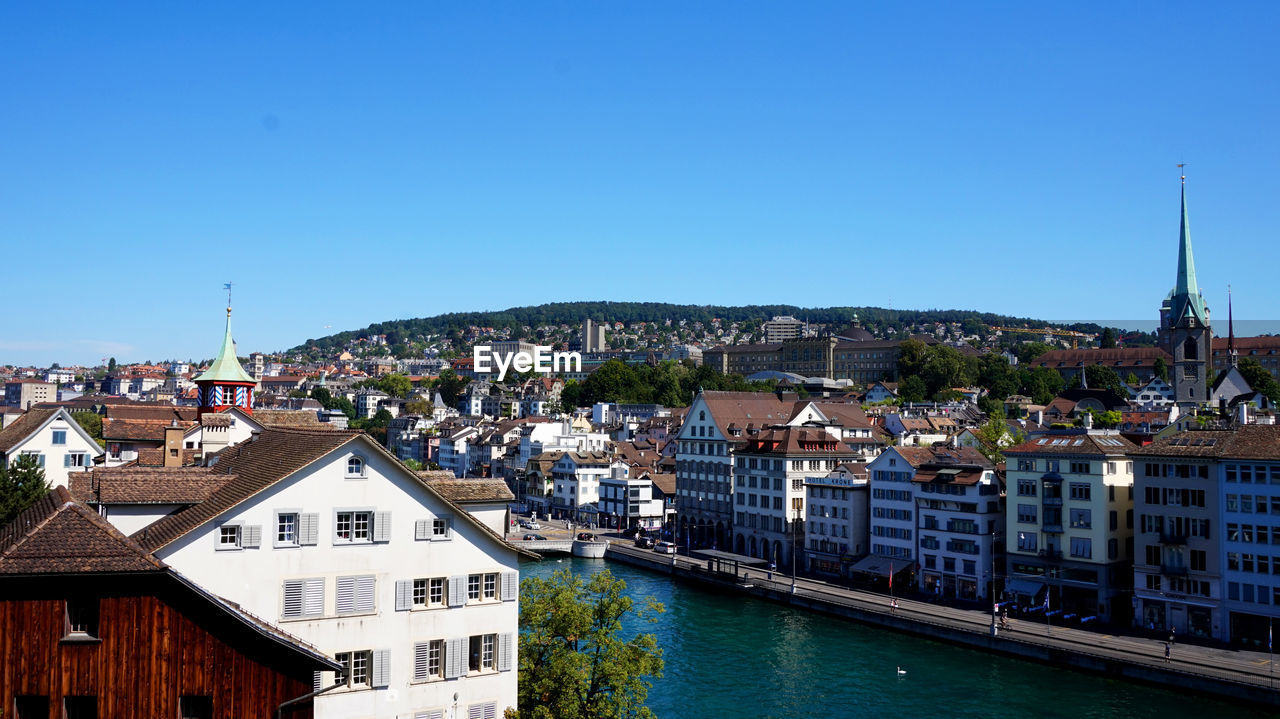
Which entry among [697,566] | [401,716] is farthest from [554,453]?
[401,716]

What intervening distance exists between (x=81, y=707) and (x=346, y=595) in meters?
7.58

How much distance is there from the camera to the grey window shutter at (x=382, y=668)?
1980cm

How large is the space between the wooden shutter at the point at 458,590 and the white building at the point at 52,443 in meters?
30.7

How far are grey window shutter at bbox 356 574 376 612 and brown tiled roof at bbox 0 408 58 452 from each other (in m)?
32.2

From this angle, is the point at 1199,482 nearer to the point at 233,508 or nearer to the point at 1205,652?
the point at 1205,652

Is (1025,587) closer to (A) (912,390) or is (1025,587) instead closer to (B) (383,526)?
(B) (383,526)

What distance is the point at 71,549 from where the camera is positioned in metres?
12.3

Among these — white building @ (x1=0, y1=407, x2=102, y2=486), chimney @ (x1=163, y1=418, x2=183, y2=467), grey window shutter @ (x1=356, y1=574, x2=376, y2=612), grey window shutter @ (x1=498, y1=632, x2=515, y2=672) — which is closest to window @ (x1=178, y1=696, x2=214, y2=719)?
grey window shutter @ (x1=356, y1=574, x2=376, y2=612)

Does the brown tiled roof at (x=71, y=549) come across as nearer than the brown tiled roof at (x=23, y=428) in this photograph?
Yes

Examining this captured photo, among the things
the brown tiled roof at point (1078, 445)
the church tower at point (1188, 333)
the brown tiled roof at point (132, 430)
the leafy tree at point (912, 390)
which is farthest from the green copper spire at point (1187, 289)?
the brown tiled roof at point (132, 430)

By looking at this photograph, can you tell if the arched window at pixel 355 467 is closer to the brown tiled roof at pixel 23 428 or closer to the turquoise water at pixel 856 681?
the turquoise water at pixel 856 681

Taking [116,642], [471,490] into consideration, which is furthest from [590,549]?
[116,642]

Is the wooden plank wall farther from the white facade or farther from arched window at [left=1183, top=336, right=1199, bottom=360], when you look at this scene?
arched window at [left=1183, top=336, right=1199, bottom=360]

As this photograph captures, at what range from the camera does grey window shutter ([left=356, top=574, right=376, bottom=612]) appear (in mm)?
19812
